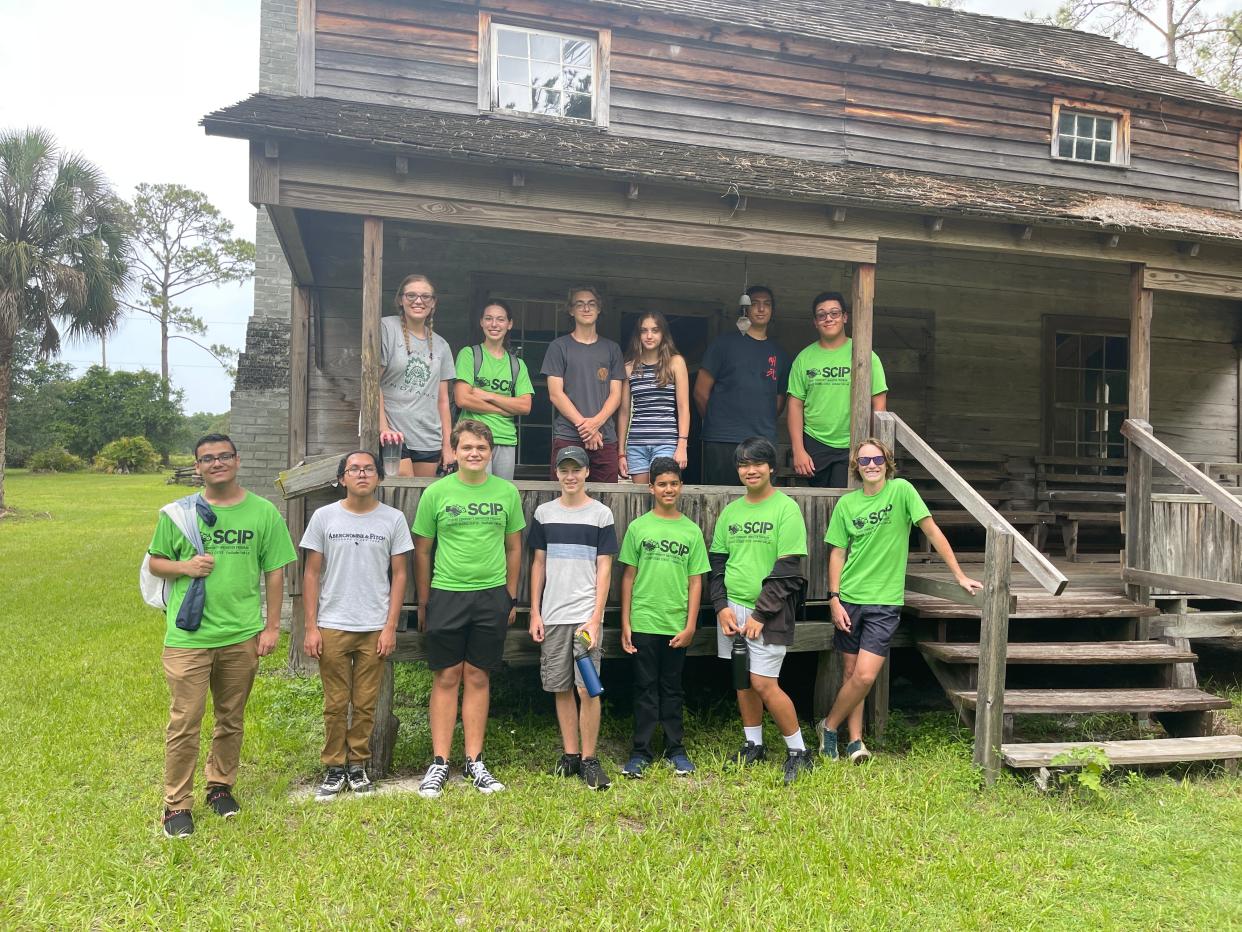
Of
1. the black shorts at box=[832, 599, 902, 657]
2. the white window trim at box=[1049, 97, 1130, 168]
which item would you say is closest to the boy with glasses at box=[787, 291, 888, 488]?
the black shorts at box=[832, 599, 902, 657]

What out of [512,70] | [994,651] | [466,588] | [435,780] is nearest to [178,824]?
[435,780]

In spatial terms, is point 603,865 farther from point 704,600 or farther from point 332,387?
point 332,387

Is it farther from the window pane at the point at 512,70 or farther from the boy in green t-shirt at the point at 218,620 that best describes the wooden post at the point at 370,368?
the window pane at the point at 512,70

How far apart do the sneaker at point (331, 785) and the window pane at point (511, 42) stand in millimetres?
6904

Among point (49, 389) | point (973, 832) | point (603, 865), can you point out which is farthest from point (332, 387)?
point (49, 389)

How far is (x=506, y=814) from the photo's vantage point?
4.25 meters

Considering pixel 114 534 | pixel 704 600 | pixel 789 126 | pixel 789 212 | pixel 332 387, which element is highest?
pixel 789 126

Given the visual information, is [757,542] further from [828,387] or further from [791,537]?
[828,387]

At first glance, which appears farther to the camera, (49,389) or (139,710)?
(49,389)

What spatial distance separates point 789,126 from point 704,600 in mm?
5642

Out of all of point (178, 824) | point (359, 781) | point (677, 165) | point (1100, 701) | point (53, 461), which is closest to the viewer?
point (178, 824)

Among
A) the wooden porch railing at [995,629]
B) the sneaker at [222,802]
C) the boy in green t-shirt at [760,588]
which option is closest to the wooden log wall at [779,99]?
the boy in green t-shirt at [760,588]

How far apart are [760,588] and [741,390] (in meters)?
1.62

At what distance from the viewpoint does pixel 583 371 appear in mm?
5492
